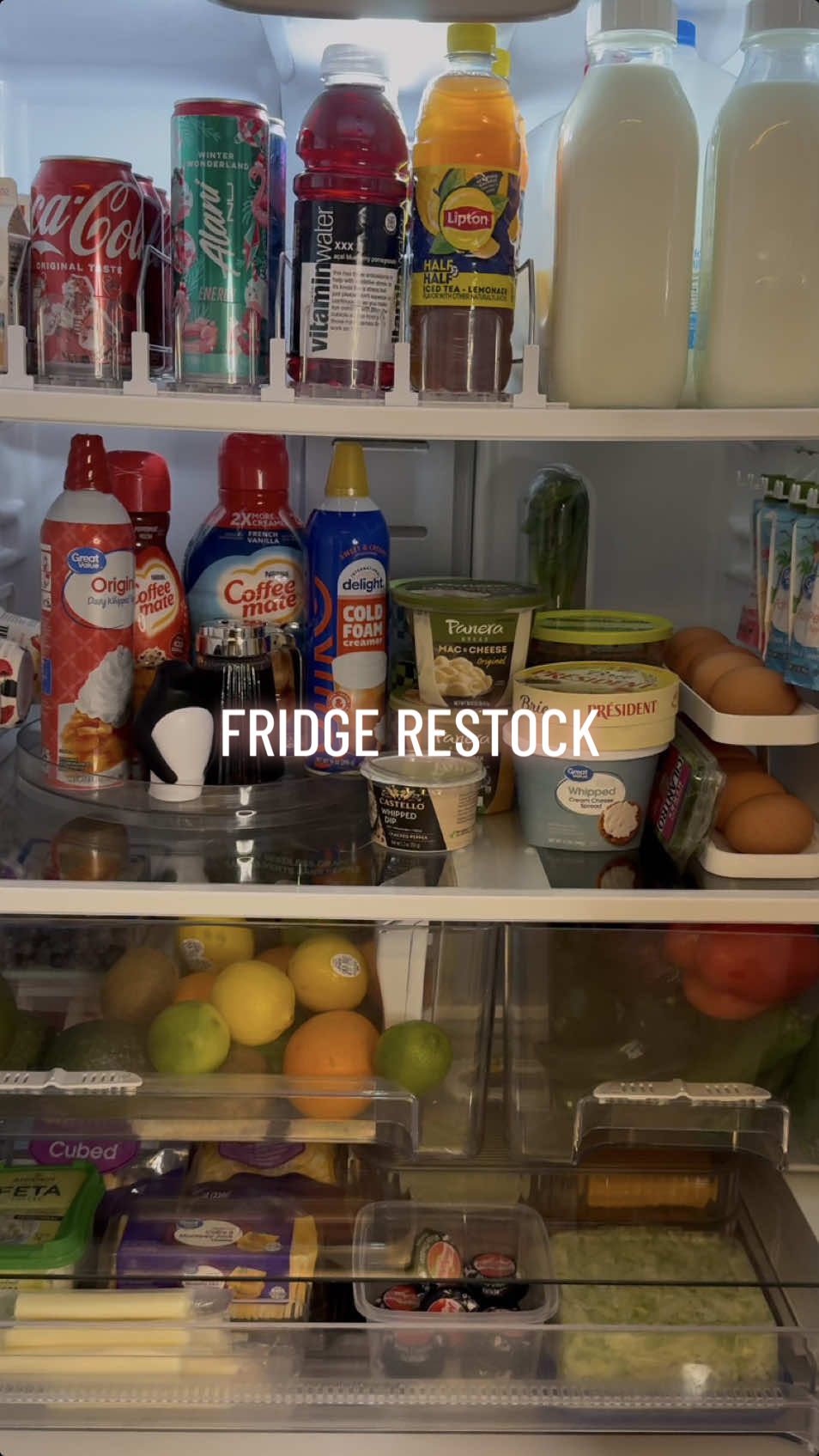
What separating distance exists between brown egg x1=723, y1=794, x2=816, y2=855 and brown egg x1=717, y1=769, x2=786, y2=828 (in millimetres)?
14

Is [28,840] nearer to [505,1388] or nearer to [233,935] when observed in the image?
[233,935]

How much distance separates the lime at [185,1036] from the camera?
1.13 m

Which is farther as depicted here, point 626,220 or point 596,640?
point 596,640

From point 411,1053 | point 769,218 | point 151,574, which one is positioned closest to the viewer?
point 769,218

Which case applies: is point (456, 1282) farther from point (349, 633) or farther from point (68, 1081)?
point (349, 633)

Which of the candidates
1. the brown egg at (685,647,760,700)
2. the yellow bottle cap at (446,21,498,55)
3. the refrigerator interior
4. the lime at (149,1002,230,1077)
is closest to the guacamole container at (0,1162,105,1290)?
the refrigerator interior

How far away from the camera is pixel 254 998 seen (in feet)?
3.69

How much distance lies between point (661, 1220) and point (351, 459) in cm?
73

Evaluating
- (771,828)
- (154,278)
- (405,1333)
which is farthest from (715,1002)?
(154,278)

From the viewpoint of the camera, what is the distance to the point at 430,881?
111 cm

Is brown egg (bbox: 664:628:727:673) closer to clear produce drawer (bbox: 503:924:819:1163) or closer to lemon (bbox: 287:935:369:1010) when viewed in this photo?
clear produce drawer (bbox: 503:924:819:1163)

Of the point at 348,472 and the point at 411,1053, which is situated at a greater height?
the point at 348,472

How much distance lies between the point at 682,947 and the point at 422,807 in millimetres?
242

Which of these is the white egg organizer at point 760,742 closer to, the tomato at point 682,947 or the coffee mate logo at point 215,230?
the tomato at point 682,947
